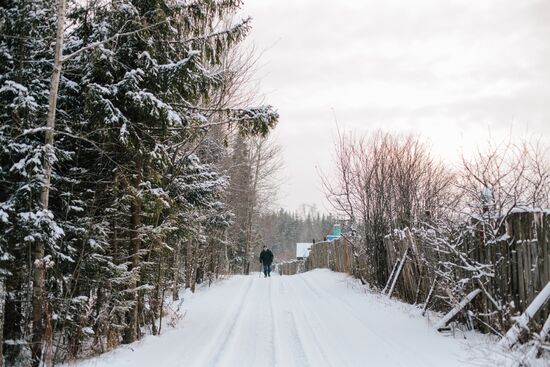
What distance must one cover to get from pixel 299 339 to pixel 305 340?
0.50ft

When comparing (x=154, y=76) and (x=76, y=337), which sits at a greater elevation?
(x=154, y=76)

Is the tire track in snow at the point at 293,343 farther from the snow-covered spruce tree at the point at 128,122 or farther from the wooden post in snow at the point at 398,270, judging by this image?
the wooden post in snow at the point at 398,270

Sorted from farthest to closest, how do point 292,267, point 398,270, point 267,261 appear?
point 292,267, point 267,261, point 398,270

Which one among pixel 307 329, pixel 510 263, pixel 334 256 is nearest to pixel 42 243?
pixel 307 329

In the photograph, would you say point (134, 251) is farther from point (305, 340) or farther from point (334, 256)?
point (334, 256)

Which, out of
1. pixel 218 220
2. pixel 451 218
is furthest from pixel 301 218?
pixel 451 218

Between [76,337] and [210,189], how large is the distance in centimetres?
507

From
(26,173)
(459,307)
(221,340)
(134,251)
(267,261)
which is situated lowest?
(221,340)

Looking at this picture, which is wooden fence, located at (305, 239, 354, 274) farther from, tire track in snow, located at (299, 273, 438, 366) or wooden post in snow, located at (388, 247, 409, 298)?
wooden post in snow, located at (388, 247, 409, 298)

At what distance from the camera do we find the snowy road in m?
6.25

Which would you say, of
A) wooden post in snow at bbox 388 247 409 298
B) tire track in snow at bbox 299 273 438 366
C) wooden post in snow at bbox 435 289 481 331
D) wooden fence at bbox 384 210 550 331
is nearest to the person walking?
tire track in snow at bbox 299 273 438 366

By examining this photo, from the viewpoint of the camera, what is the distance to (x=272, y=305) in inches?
479

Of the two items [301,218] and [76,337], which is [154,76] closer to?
[76,337]

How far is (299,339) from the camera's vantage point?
7.66m
